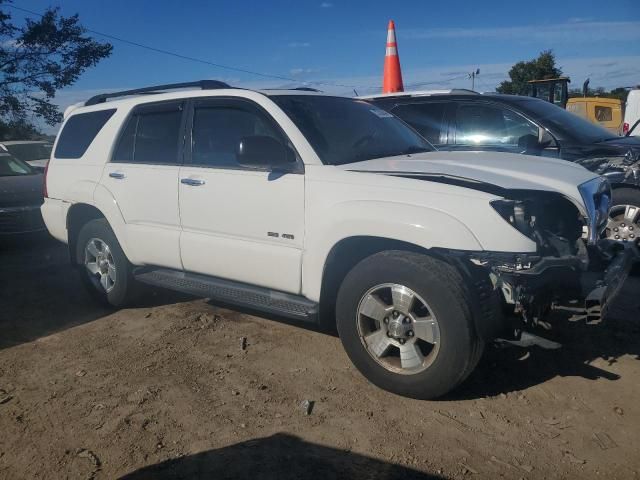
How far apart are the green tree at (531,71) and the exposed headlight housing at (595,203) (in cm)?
3687

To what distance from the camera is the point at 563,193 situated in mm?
3484

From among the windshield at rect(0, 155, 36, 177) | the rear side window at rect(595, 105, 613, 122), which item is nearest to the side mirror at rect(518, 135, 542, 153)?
the windshield at rect(0, 155, 36, 177)

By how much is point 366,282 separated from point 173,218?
75.4 inches

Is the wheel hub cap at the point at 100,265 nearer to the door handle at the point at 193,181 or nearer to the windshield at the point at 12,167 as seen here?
the door handle at the point at 193,181

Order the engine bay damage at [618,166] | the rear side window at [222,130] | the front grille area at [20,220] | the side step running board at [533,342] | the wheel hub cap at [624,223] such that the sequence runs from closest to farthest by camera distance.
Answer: the side step running board at [533,342] → the rear side window at [222,130] → the engine bay damage at [618,166] → the wheel hub cap at [624,223] → the front grille area at [20,220]

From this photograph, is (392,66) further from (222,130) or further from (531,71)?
(531,71)

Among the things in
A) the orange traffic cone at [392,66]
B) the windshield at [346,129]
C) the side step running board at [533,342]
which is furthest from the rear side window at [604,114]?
the side step running board at [533,342]

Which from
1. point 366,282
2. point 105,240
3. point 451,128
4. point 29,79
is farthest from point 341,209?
point 29,79

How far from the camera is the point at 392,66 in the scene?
374 inches

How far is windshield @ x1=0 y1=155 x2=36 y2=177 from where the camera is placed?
8.99 metres

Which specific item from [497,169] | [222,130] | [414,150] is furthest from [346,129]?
[497,169]

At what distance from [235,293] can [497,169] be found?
6.75ft

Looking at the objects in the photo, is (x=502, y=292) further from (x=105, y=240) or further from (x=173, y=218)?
(x=105, y=240)

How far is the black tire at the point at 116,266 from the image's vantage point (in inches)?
204
